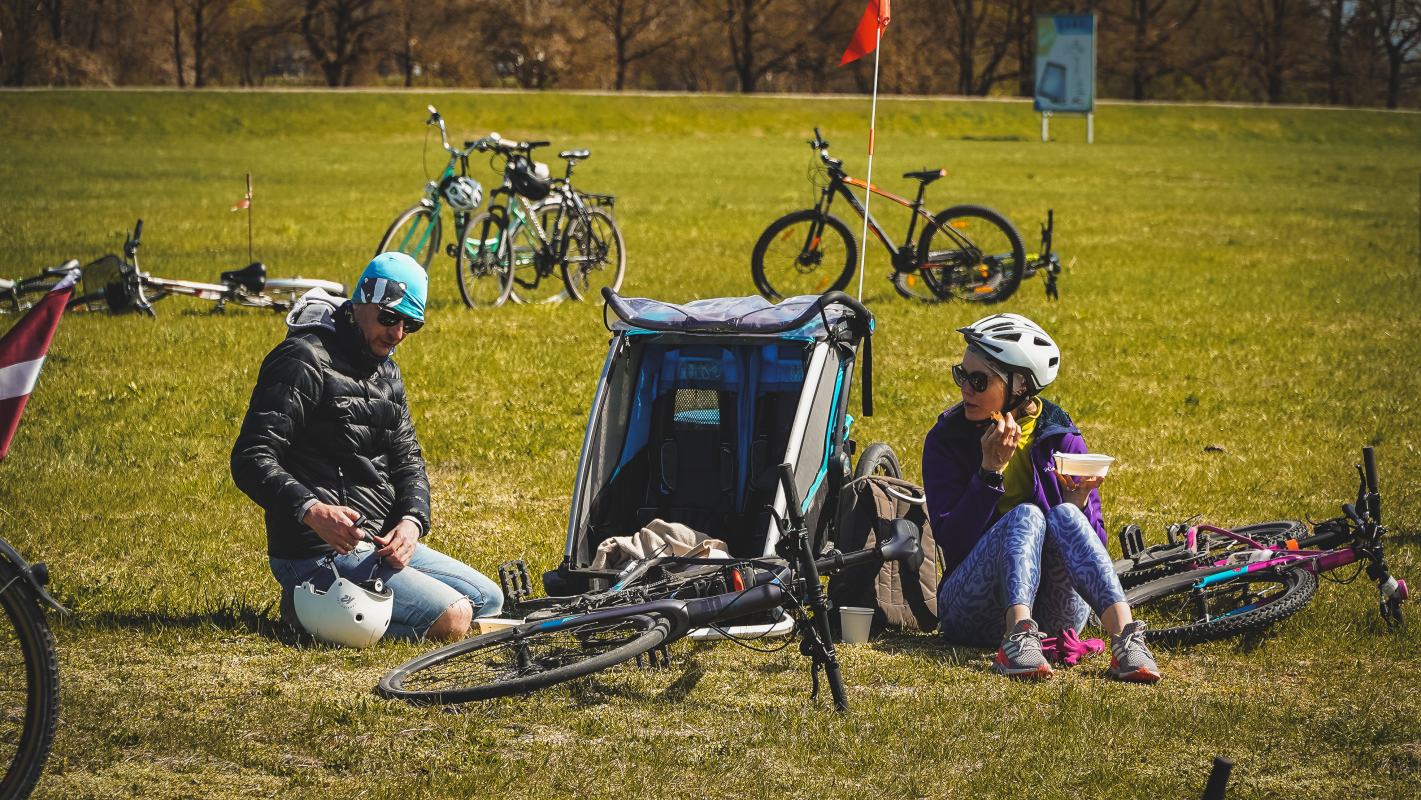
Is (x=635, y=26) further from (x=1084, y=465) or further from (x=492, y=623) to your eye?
(x=1084, y=465)

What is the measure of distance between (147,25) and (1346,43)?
5393cm

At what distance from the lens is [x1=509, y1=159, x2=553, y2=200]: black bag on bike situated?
481 inches

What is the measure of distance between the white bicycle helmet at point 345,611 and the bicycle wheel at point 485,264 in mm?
7685

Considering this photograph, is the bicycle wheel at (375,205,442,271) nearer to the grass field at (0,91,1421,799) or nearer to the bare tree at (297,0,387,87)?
the grass field at (0,91,1421,799)

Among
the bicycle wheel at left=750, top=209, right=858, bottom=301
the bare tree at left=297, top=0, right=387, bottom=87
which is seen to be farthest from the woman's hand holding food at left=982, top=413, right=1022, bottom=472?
the bare tree at left=297, top=0, right=387, bottom=87

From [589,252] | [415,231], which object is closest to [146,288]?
[415,231]

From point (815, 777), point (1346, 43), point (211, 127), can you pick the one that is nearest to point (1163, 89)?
point (1346, 43)

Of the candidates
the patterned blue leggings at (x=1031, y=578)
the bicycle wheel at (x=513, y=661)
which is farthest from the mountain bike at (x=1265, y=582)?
the bicycle wheel at (x=513, y=661)

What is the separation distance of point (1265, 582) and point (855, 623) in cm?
170

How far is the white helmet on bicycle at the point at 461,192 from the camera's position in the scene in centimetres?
1202

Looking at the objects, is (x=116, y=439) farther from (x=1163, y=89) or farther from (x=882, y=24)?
(x=1163, y=89)

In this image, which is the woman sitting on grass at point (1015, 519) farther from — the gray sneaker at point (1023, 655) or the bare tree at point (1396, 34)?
the bare tree at point (1396, 34)

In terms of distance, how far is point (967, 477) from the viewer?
4.85 meters

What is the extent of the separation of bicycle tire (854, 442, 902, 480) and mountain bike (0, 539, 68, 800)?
3.13 meters
